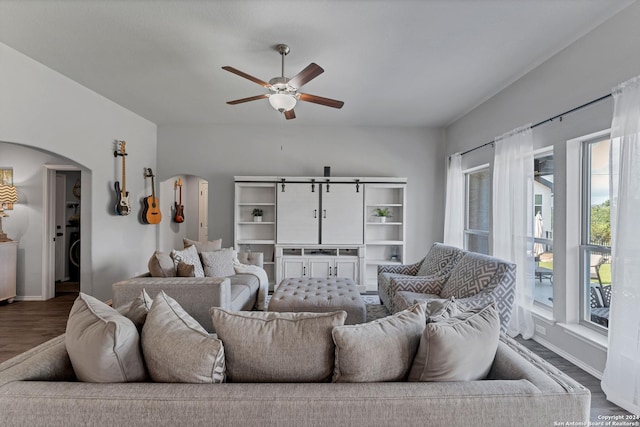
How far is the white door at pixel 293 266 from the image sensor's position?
5.08 metres

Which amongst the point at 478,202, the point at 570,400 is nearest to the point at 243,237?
the point at 478,202

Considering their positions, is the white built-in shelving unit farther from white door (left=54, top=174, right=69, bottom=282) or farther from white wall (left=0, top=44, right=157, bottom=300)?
white door (left=54, top=174, right=69, bottom=282)

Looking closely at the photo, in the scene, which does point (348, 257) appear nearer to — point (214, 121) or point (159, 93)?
point (214, 121)

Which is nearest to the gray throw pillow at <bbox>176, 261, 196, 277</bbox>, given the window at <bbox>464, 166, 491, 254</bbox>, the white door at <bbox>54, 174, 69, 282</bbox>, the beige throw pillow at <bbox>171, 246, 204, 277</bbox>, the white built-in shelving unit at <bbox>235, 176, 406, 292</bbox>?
the beige throw pillow at <bbox>171, 246, 204, 277</bbox>

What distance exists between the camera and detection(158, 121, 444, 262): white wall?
216 inches

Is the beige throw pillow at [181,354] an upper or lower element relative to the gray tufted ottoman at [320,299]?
upper

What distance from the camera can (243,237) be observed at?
554 cm

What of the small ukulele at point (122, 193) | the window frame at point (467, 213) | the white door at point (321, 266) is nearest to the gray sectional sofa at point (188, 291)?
the small ukulele at point (122, 193)

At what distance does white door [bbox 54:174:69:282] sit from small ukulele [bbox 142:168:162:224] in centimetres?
149

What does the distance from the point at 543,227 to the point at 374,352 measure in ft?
9.96

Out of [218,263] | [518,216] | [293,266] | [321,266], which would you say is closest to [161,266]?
[218,263]

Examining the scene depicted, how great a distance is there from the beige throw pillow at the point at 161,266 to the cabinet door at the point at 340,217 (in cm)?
247

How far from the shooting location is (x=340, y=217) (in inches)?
203

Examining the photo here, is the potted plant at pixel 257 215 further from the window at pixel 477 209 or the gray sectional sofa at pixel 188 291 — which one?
the window at pixel 477 209
